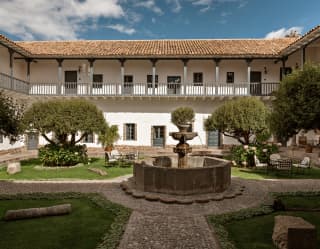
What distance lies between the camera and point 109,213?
5902 millimetres

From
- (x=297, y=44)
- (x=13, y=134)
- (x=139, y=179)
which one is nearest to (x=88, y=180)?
(x=139, y=179)

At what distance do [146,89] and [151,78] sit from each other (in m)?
1.70

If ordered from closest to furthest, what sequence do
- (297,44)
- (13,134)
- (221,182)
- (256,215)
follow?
(256,215)
(13,134)
(221,182)
(297,44)

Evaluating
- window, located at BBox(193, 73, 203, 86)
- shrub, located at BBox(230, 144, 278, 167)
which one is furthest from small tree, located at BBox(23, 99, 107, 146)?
window, located at BBox(193, 73, 203, 86)

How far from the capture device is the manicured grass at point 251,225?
14.2 feet

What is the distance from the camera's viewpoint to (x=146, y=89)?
1947 cm

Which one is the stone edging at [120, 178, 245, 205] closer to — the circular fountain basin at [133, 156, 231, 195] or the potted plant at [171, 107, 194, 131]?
the circular fountain basin at [133, 156, 231, 195]

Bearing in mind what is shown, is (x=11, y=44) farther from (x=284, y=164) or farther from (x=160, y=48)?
(x=284, y=164)

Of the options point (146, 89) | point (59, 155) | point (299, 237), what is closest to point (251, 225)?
point (299, 237)

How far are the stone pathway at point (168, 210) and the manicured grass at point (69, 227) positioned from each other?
346 millimetres

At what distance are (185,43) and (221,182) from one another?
17695mm

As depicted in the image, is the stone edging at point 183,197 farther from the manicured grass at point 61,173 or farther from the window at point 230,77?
the window at point 230,77

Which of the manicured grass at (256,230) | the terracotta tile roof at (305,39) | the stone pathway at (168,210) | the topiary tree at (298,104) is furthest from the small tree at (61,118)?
the terracotta tile roof at (305,39)

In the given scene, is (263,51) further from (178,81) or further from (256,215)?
(256,215)
